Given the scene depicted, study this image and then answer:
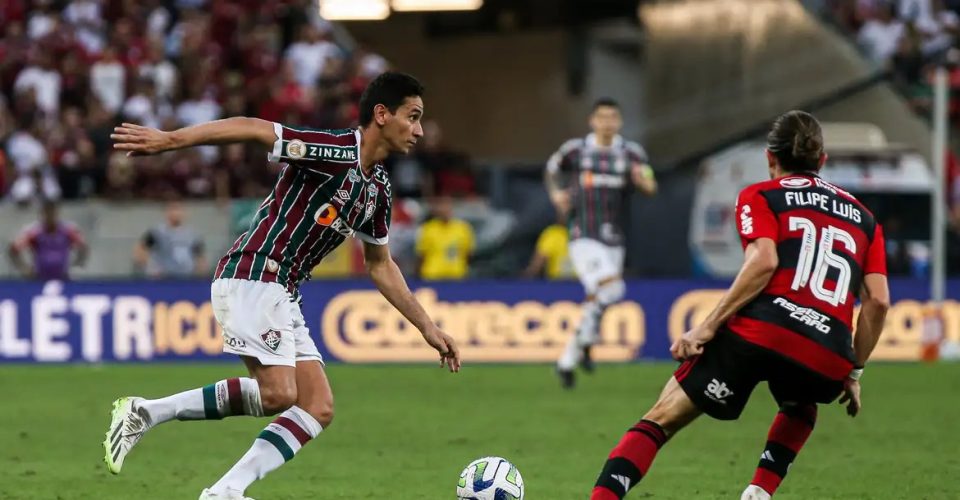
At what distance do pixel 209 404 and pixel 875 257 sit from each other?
3037 millimetres

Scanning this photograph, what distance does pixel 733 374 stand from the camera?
6852 millimetres

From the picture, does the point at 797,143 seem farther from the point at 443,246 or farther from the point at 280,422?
the point at 443,246

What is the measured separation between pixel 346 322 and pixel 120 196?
13.6 feet

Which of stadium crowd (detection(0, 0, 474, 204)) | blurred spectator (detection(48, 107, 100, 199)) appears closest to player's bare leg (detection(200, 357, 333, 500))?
stadium crowd (detection(0, 0, 474, 204))

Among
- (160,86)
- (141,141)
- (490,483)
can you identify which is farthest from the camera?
(160,86)

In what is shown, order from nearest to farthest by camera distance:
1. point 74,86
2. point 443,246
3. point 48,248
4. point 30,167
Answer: point 48,248 → point 443,246 → point 30,167 → point 74,86

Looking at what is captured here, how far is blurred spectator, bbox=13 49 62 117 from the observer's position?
2339 centimetres

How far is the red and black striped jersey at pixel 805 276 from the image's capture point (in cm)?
681

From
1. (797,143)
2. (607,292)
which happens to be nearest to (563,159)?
(607,292)

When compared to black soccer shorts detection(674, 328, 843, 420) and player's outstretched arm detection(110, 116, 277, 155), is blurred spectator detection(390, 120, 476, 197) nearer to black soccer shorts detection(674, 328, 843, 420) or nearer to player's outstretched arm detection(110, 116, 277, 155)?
player's outstretched arm detection(110, 116, 277, 155)

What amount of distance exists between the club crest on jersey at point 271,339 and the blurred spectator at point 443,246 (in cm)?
1359

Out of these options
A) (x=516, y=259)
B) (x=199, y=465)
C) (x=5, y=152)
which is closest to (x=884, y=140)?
(x=516, y=259)

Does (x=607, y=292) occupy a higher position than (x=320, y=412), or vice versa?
(x=320, y=412)

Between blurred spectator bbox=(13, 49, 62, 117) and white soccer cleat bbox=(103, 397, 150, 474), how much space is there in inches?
652
